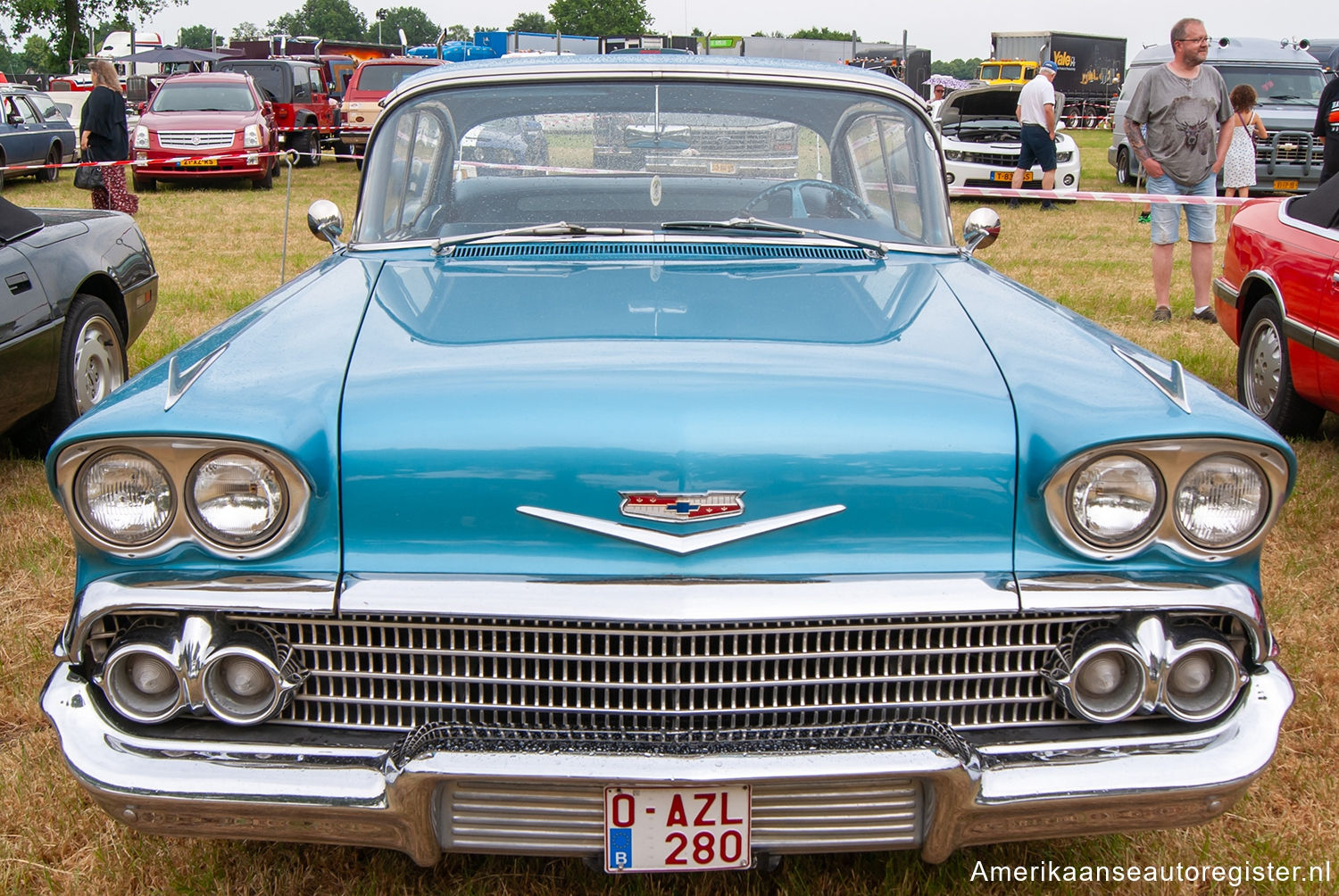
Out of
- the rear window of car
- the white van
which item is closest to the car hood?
the white van

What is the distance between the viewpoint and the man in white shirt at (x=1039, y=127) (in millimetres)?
13219

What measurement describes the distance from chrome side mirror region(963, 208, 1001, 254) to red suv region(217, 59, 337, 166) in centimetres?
1816

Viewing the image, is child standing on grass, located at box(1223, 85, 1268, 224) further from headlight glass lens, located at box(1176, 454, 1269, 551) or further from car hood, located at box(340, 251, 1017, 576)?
A: car hood, located at box(340, 251, 1017, 576)

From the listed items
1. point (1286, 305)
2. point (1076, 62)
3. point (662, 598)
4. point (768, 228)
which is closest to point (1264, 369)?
point (1286, 305)

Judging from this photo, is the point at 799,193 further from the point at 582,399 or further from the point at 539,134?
the point at 582,399

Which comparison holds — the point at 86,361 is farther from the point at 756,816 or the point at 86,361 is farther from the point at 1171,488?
the point at 1171,488

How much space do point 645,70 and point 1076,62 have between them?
41.3m

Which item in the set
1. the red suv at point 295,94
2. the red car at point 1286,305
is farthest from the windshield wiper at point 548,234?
the red suv at point 295,94

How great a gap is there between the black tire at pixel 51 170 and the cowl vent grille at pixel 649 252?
1700 cm

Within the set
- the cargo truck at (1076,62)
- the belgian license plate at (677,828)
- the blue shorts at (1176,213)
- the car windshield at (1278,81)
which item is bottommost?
the belgian license plate at (677,828)

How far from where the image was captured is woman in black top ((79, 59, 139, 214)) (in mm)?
10352

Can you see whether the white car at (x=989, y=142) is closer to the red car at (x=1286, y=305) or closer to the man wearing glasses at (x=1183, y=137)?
the man wearing glasses at (x=1183, y=137)

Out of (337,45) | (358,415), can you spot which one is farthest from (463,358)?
(337,45)

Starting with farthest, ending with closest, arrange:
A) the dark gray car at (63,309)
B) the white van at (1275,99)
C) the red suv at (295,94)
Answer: the red suv at (295,94) < the white van at (1275,99) < the dark gray car at (63,309)
